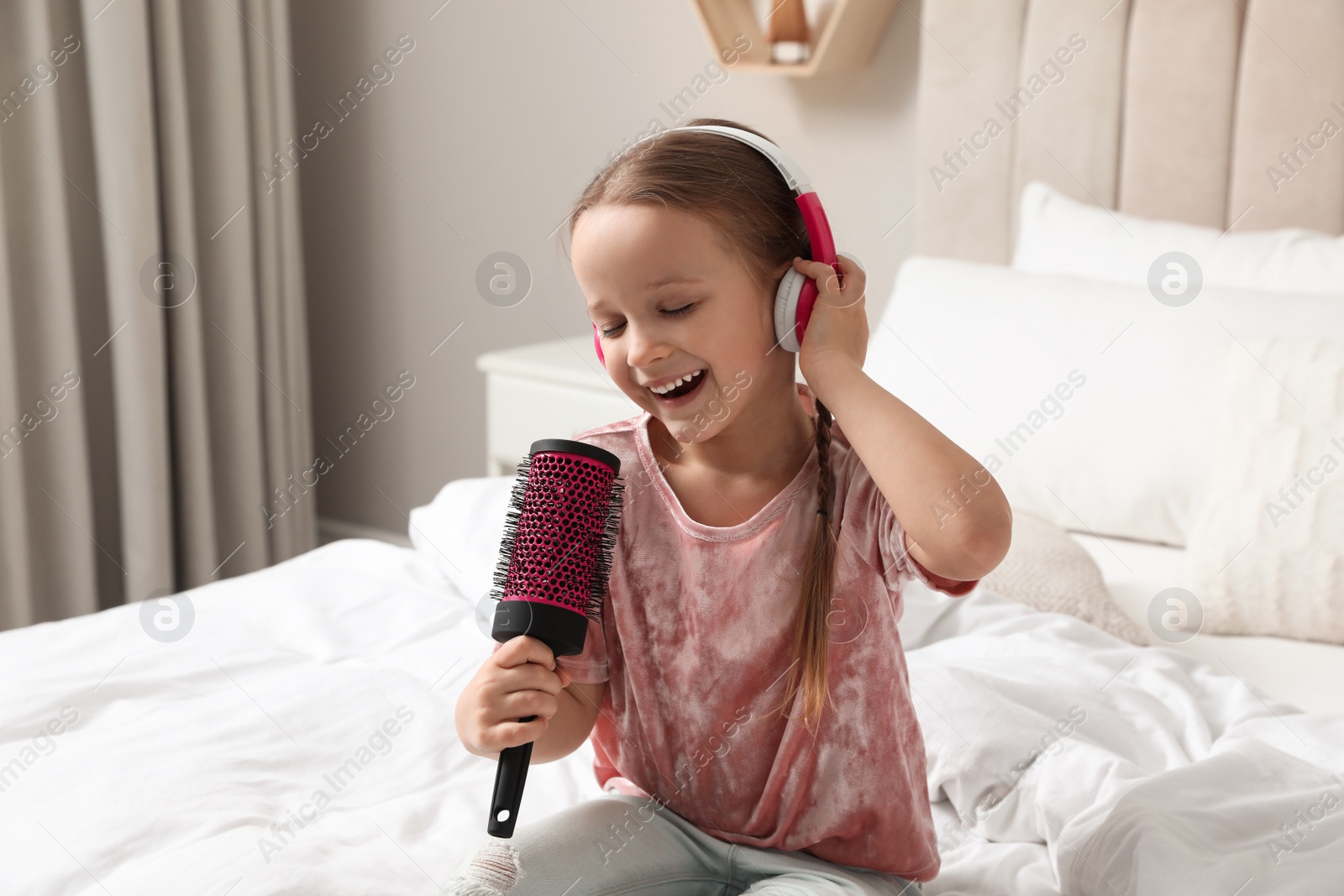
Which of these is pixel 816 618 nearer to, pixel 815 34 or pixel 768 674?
pixel 768 674

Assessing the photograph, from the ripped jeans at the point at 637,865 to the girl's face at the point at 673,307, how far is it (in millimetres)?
296

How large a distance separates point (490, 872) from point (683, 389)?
1.16 feet

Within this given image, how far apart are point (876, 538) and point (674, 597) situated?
155 mm

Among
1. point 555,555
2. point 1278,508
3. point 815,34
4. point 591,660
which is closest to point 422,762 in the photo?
point 591,660

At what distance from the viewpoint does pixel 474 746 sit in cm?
79

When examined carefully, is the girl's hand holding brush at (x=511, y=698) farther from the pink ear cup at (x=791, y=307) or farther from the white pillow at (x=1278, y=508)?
the white pillow at (x=1278, y=508)

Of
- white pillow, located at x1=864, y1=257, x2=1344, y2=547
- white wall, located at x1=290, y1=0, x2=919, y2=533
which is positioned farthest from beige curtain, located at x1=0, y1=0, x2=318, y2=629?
white pillow, located at x1=864, y1=257, x2=1344, y2=547

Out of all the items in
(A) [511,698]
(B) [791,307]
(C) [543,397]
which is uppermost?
(B) [791,307]

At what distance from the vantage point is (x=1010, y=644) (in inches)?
50.2

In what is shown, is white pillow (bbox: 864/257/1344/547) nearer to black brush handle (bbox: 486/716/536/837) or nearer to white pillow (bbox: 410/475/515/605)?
white pillow (bbox: 410/475/515/605)

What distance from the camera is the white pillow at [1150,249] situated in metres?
1.68

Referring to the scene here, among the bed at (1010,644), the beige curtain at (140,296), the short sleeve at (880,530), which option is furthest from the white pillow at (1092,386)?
the beige curtain at (140,296)

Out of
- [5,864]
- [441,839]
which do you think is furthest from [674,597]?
[5,864]

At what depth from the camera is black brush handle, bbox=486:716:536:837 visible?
0.74 m
